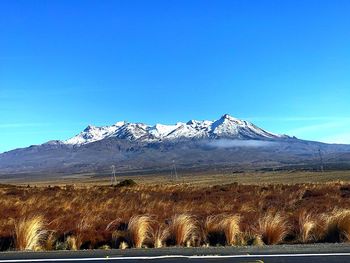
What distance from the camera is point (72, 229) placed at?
14.1 metres

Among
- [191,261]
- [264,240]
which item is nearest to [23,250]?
[191,261]

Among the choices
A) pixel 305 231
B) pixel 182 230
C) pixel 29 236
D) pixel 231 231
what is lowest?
pixel 305 231

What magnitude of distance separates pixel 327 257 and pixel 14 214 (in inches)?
536

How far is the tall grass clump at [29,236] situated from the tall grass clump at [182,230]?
10.1 feet

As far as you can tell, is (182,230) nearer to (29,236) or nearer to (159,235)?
(159,235)

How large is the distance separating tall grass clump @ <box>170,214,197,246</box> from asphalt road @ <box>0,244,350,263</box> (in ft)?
5.54

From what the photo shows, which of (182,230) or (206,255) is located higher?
(182,230)

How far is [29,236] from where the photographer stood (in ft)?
41.0

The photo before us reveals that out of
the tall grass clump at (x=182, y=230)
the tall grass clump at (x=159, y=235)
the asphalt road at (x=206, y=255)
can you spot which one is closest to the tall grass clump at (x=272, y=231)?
the tall grass clump at (x=182, y=230)

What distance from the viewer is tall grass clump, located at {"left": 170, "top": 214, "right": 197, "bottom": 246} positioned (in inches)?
496

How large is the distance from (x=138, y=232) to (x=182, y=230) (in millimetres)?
1029

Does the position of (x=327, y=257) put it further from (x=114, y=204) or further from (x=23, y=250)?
(x=114, y=204)

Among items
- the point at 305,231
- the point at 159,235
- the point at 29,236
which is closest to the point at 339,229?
the point at 305,231

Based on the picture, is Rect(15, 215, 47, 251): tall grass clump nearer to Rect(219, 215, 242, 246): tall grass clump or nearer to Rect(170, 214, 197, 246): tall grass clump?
Rect(170, 214, 197, 246): tall grass clump
